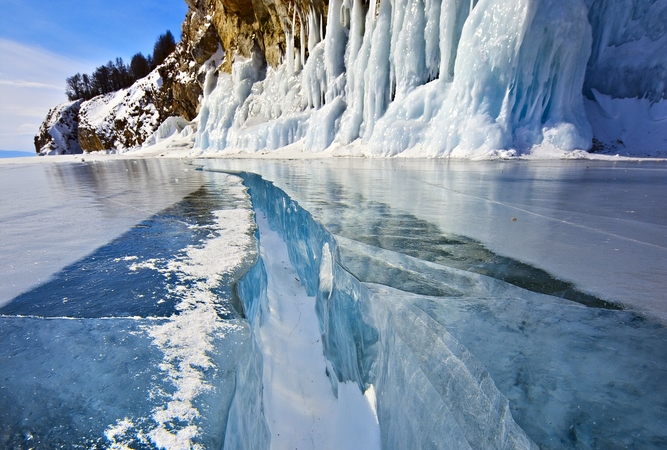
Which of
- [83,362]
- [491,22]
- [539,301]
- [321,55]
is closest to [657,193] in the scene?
[539,301]

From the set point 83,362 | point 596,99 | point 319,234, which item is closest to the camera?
point 83,362

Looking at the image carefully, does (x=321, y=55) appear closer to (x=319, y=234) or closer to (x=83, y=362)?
(x=319, y=234)

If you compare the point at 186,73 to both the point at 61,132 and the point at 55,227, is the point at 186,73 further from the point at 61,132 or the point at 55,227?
the point at 55,227

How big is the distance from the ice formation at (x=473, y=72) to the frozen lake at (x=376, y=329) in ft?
21.1

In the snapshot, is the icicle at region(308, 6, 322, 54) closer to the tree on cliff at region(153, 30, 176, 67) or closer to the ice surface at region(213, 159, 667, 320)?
the ice surface at region(213, 159, 667, 320)

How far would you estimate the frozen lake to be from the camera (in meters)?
0.68

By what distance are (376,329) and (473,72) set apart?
8428 mm

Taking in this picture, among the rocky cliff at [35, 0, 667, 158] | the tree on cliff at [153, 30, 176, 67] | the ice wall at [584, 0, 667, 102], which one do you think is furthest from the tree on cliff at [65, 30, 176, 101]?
the ice wall at [584, 0, 667, 102]

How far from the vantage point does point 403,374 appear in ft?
3.51

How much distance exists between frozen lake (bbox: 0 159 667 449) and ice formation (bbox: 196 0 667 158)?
6446 millimetres

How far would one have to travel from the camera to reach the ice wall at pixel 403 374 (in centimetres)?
73

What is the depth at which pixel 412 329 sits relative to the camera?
38.9 inches

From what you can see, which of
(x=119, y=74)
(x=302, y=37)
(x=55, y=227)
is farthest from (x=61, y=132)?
(x=55, y=227)

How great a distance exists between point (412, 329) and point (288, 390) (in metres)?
1.27
